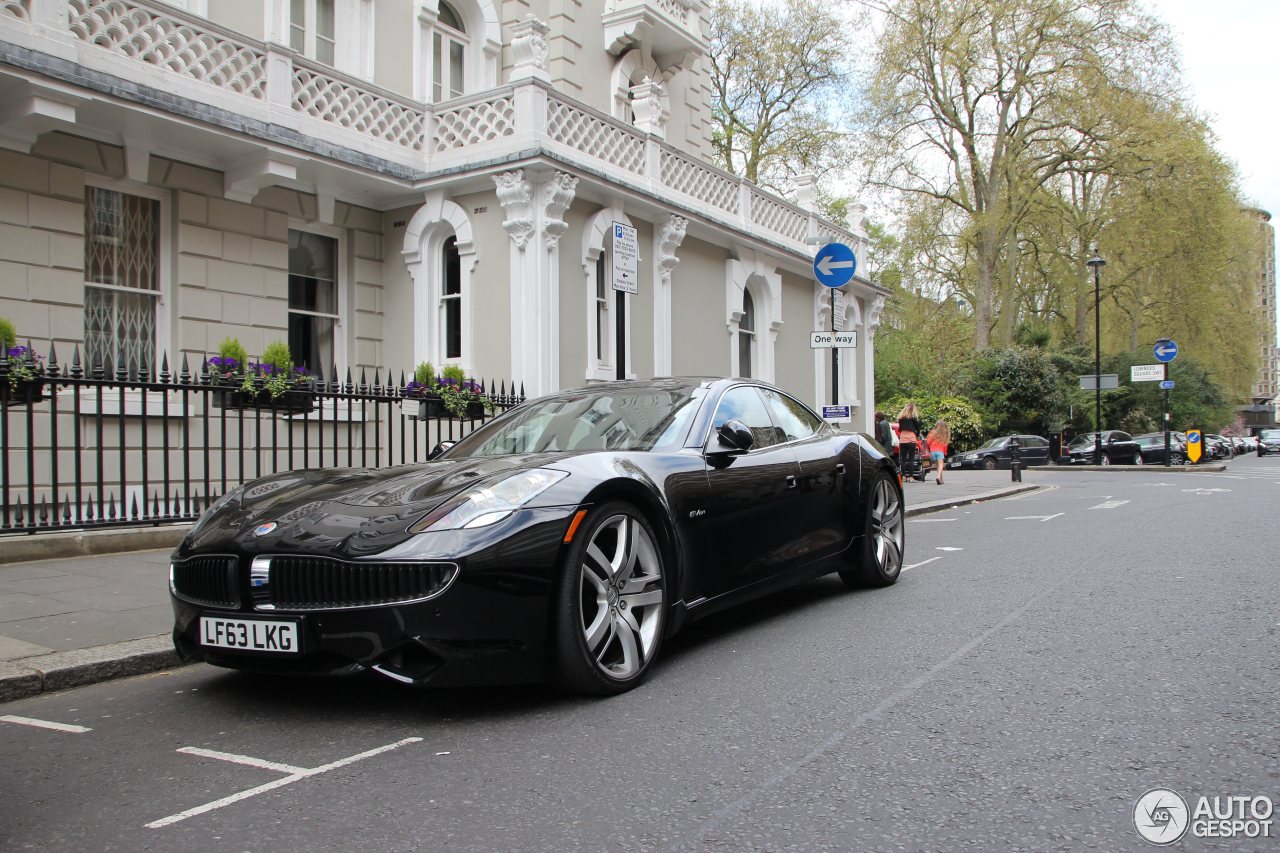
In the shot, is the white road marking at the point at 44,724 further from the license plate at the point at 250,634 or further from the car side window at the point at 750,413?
the car side window at the point at 750,413

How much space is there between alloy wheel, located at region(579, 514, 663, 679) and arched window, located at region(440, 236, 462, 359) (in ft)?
31.5

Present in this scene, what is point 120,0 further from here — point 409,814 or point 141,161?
point 409,814

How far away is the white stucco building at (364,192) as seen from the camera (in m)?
9.82

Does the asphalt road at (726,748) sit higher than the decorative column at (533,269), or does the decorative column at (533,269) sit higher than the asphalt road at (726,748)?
the decorative column at (533,269)

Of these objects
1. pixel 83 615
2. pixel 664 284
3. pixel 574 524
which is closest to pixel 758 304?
pixel 664 284

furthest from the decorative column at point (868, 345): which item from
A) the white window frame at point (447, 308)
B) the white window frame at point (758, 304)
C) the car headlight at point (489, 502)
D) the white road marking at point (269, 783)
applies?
the white road marking at point (269, 783)

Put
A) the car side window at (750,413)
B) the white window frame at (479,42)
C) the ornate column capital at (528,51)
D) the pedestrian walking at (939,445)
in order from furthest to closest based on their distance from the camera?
the pedestrian walking at (939,445)
the white window frame at (479,42)
the ornate column capital at (528,51)
the car side window at (750,413)

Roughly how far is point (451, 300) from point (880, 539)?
333 inches

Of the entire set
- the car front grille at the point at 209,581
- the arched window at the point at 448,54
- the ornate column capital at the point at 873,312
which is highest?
the arched window at the point at 448,54

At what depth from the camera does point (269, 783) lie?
315 centimetres

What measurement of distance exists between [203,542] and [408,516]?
99 centimetres

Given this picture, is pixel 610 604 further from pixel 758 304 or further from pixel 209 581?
pixel 758 304

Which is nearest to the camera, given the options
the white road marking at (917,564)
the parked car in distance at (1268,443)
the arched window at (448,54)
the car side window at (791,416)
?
the car side window at (791,416)

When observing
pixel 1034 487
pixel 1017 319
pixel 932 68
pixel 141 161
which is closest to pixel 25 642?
pixel 141 161
